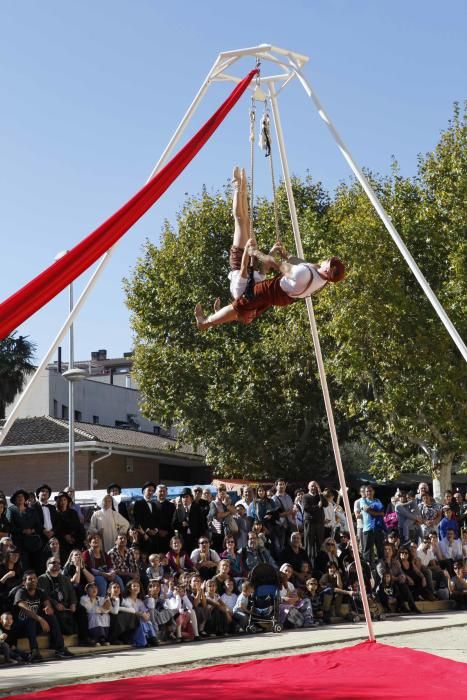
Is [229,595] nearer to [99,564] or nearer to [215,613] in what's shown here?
[215,613]

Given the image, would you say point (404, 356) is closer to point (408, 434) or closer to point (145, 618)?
point (408, 434)

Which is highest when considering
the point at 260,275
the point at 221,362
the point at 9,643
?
the point at 221,362

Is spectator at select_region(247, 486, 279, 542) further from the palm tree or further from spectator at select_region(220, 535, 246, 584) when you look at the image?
the palm tree

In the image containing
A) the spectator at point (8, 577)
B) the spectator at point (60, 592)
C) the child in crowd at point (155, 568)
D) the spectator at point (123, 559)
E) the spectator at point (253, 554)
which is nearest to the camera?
the spectator at point (8, 577)

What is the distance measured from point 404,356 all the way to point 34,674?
14256mm

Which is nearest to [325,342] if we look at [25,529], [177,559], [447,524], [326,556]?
[447,524]

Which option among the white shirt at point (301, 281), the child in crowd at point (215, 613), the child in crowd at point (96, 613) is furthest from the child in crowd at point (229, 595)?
the white shirt at point (301, 281)

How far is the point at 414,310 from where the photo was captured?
22.3 m

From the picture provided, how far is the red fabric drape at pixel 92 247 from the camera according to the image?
671cm

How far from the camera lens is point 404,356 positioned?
22438mm

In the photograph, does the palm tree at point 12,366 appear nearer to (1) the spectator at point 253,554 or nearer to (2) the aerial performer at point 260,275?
(1) the spectator at point 253,554

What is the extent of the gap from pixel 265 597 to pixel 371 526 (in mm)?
2552

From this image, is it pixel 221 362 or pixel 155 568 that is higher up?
pixel 221 362

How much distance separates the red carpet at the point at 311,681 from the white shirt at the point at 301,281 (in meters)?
2.95
